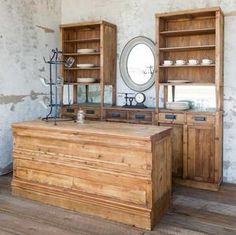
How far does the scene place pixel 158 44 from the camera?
176 inches

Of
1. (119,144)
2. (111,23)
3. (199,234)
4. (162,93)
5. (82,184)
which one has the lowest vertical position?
(199,234)

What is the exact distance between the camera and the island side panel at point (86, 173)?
10.0 ft

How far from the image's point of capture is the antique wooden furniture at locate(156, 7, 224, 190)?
4.15 metres

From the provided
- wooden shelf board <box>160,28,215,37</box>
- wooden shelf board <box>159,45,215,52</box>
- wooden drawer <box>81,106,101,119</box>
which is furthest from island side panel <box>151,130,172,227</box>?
wooden drawer <box>81,106,101,119</box>

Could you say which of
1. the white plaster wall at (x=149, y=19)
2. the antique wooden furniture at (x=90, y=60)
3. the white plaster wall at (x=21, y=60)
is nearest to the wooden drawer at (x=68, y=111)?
the antique wooden furniture at (x=90, y=60)

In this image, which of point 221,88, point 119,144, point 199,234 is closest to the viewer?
point 199,234

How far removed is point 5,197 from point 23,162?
49cm

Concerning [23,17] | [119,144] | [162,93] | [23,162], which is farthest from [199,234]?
[23,17]

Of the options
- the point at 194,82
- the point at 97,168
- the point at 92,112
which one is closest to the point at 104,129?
the point at 97,168

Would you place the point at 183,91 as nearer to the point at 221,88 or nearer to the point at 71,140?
the point at 221,88

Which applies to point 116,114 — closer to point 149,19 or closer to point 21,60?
point 149,19

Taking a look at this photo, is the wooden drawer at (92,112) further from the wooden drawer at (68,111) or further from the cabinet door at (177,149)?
the cabinet door at (177,149)

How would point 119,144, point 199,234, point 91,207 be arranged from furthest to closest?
point 91,207 < point 119,144 < point 199,234

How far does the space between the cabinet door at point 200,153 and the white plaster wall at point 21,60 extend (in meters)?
2.68
